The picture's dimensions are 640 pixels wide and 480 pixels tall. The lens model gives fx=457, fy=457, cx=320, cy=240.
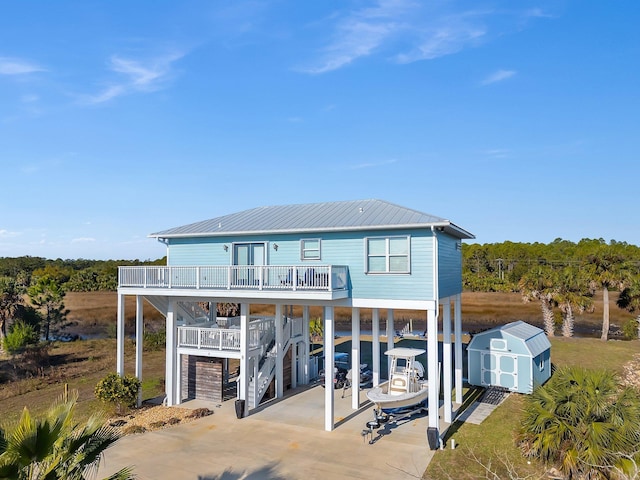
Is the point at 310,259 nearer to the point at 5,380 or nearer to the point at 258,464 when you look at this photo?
the point at 258,464

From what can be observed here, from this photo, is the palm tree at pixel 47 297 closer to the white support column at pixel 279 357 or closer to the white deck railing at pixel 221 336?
the white deck railing at pixel 221 336

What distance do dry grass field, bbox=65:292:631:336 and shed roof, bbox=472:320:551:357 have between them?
2275 centimetres

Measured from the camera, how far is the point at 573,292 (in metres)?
32.6

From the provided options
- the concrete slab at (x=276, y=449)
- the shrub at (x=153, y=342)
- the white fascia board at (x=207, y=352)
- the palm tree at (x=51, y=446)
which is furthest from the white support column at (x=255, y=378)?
the shrub at (x=153, y=342)

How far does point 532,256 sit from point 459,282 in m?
79.1

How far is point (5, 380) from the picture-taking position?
23062 millimetres

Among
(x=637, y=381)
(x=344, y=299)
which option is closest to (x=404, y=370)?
(x=344, y=299)

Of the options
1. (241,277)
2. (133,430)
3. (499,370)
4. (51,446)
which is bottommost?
(133,430)

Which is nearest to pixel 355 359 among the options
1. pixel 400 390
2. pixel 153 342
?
pixel 400 390

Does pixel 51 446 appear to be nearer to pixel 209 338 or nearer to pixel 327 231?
pixel 327 231

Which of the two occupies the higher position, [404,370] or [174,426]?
[404,370]

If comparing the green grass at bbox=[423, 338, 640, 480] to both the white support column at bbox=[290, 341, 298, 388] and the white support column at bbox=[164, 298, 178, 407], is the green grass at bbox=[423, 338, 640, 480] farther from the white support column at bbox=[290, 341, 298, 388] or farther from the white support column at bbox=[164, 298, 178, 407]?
the white support column at bbox=[164, 298, 178, 407]

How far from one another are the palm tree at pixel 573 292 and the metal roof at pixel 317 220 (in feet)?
60.3

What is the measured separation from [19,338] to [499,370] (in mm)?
27882
